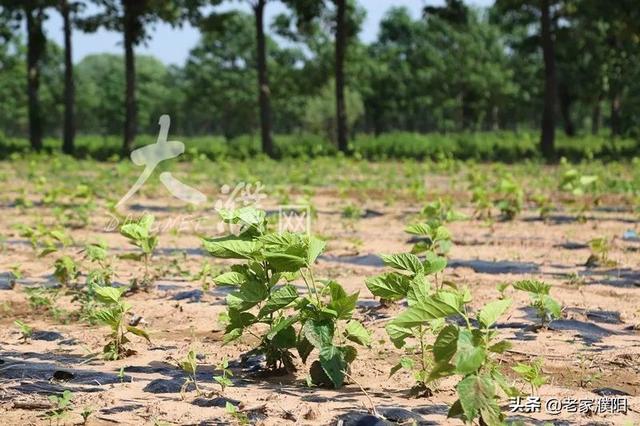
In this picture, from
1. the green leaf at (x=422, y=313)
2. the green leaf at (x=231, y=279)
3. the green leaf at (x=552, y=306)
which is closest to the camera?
the green leaf at (x=422, y=313)

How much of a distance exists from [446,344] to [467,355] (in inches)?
6.0

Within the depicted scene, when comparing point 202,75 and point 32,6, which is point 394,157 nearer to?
point 32,6

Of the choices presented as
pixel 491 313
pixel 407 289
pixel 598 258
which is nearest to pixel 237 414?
pixel 407 289

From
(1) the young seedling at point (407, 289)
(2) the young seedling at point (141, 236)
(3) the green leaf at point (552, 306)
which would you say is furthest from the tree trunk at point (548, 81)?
(1) the young seedling at point (407, 289)

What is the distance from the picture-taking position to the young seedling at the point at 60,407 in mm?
2982

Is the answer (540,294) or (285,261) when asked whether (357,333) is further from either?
(540,294)

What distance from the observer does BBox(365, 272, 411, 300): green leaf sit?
3.36 m

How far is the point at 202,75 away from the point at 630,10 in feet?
164

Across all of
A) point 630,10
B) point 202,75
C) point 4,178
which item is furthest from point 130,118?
point 202,75

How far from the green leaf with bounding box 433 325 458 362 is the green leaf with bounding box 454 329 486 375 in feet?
0.16

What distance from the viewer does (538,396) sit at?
3.27m

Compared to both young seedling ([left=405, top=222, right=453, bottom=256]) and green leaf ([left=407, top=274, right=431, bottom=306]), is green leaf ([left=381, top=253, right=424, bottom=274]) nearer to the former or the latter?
green leaf ([left=407, top=274, right=431, bottom=306])

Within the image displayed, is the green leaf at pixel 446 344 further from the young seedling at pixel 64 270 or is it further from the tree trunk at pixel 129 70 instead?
the tree trunk at pixel 129 70

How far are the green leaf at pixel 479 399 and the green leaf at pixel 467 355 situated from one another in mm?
48
